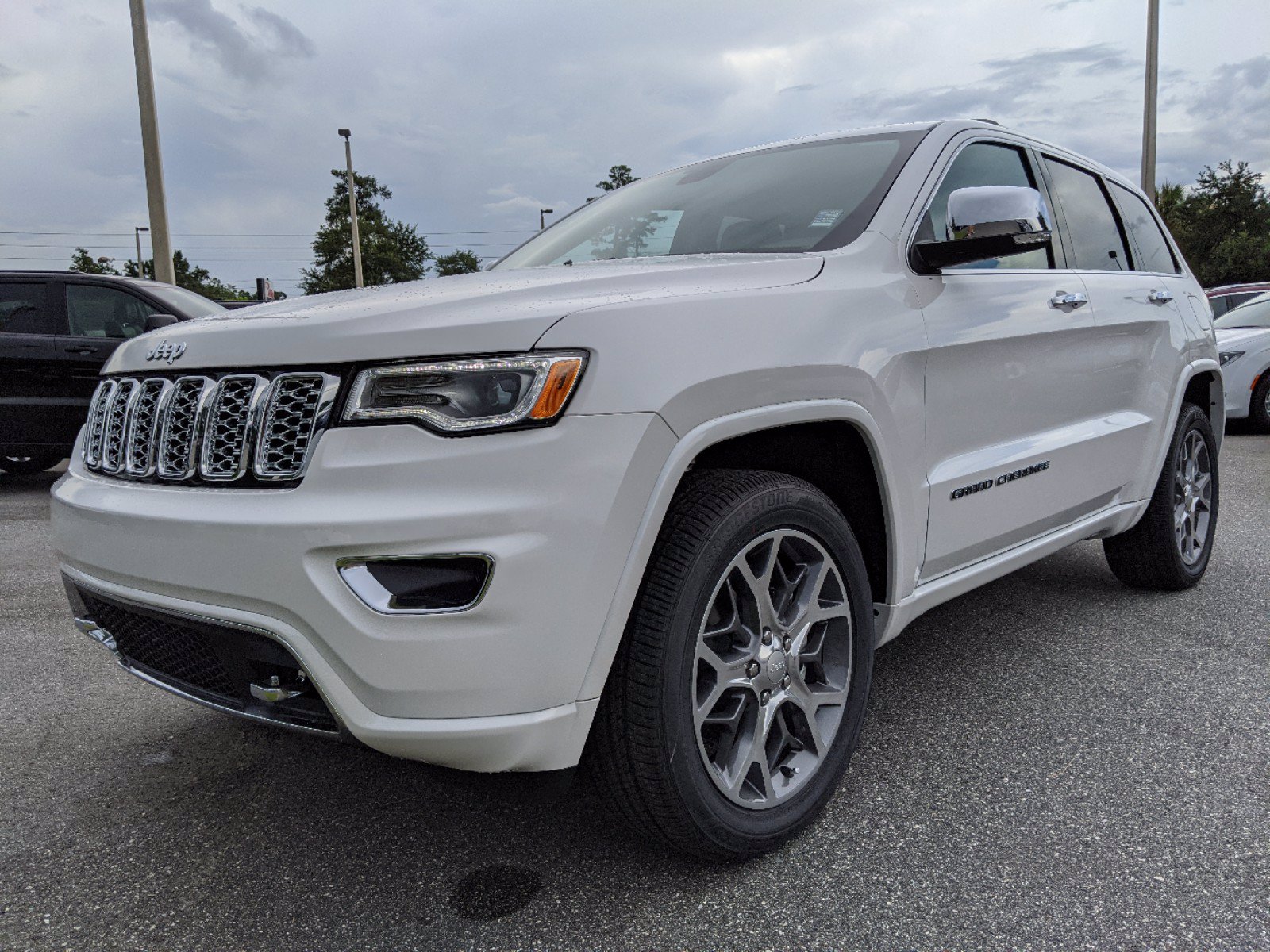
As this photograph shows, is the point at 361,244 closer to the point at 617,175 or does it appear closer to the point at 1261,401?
the point at 617,175

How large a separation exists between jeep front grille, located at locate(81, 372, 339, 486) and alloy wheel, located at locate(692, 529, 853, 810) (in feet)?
2.75

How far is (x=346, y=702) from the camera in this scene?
168 cm

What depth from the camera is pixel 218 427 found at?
187cm

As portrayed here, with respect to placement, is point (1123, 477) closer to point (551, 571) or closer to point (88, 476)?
point (551, 571)

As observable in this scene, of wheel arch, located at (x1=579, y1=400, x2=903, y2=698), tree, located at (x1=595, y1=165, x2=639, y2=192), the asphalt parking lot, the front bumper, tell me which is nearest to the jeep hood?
the front bumper

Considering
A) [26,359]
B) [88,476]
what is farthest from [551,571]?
[26,359]

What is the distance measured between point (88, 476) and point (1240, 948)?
8.35 ft

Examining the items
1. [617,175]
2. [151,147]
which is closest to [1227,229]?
[617,175]

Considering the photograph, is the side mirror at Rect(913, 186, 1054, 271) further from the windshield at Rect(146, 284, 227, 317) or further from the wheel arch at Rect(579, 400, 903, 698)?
the windshield at Rect(146, 284, 227, 317)

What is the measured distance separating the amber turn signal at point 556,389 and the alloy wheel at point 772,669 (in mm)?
511

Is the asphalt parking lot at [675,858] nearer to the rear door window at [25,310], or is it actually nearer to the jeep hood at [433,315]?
the jeep hood at [433,315]

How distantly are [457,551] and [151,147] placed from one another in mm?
11697

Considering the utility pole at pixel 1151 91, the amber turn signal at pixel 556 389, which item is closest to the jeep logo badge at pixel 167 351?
the amber turn signal at pixel 556 389

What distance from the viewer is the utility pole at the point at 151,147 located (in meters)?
11.0
